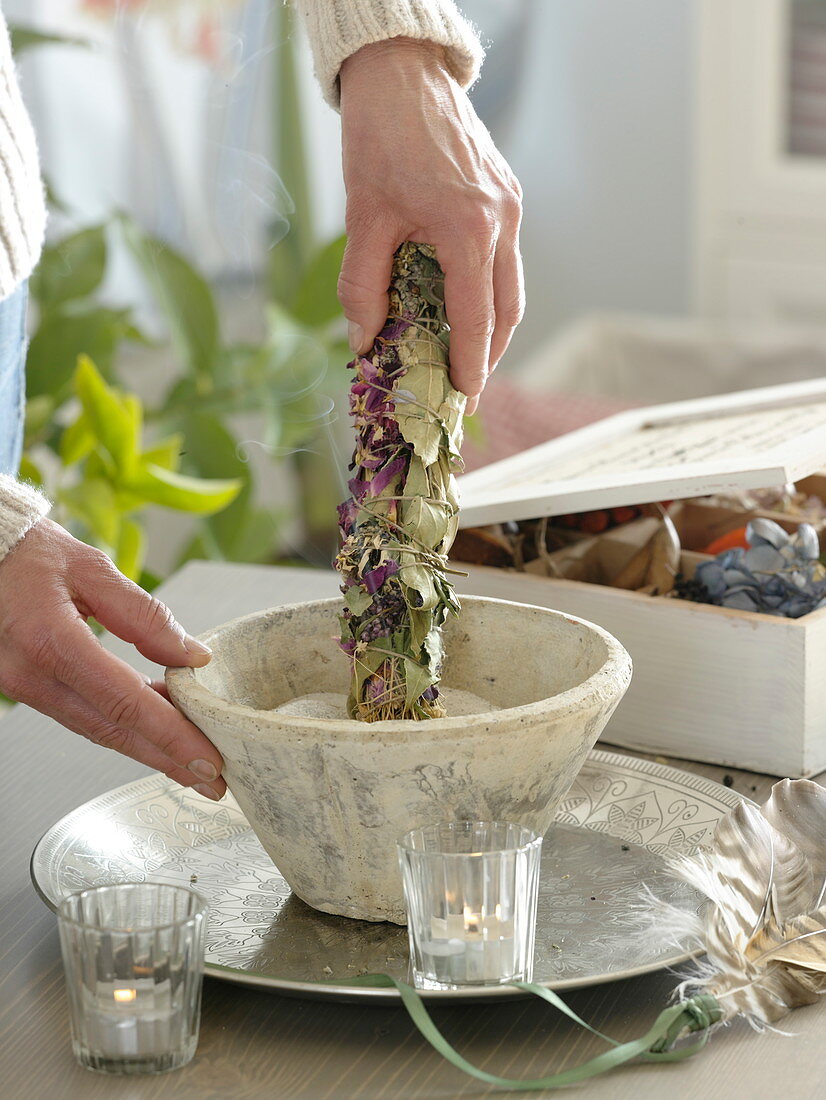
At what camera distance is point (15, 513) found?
0.70 metres

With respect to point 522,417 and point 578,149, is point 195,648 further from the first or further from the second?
point 578,149

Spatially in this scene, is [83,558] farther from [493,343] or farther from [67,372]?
[67,372]

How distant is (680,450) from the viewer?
0.97m

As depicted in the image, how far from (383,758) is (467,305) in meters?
0.24

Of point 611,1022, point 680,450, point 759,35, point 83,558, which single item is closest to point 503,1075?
point 611,1022

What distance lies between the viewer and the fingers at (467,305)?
2.26 ft

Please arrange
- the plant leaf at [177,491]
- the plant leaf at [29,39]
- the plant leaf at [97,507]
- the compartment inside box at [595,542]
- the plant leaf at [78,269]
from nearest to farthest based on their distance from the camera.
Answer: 1. the compartment inside box at [595,542]
2. the plant leaf at [177,491]
3. the plant leaf at [97,507]
4. the plant leaf at [29,39]
5. the plant leaf at [78,269]

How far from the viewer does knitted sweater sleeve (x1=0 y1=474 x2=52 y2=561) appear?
689mm

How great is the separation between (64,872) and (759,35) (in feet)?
8.51

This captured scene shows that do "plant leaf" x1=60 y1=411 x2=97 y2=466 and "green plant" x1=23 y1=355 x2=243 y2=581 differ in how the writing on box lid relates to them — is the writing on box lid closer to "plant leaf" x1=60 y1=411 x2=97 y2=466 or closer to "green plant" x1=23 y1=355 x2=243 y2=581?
"green plant" x1=23 y1=355 x2=243 y2=581

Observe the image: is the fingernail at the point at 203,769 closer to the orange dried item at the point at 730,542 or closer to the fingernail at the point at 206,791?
the fingernail at the point at 206,791

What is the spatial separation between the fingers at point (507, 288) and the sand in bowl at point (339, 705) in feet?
0.60

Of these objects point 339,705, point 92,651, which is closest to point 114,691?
point 92,651

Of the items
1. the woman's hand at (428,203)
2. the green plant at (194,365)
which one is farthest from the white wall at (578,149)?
the woman's hand at (428,203)
